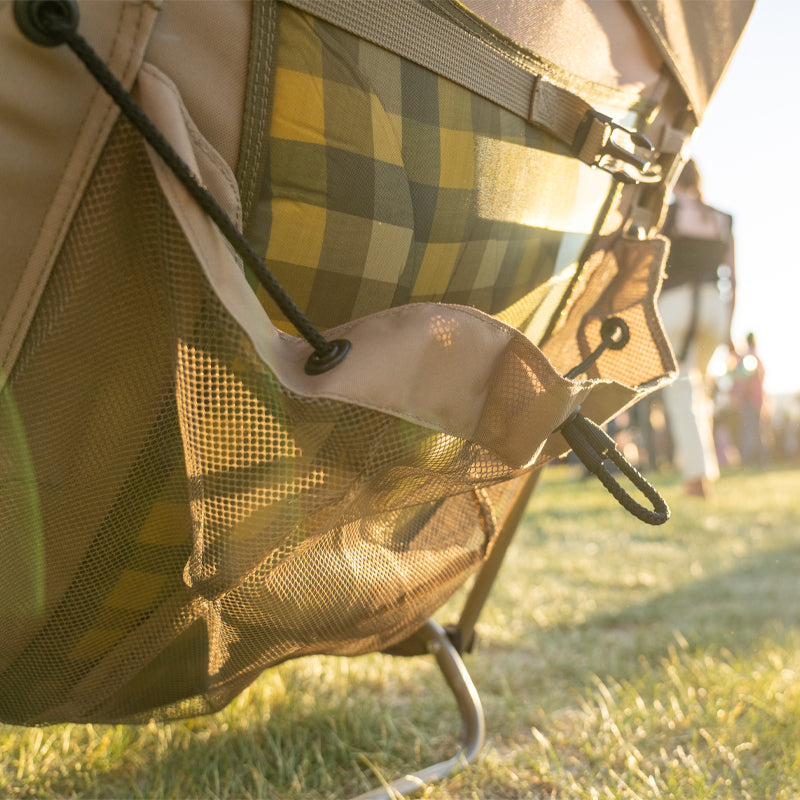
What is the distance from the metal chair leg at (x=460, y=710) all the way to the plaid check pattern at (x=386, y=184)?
0.64 meters

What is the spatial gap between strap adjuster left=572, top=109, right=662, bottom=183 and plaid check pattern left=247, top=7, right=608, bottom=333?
0.03m

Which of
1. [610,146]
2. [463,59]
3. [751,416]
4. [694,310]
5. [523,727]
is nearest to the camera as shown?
[463,59]

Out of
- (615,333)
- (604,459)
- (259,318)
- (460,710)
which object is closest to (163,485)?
(259,318)

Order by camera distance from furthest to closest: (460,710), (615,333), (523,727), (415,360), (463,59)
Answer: (523,727)
(460,710)
(615,333)
(463,59)
(415,360)

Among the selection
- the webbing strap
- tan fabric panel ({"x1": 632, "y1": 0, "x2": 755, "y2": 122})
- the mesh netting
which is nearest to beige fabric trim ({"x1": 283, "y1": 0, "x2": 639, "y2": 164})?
the webbing strap

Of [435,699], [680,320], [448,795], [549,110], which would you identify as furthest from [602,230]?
[680,320]

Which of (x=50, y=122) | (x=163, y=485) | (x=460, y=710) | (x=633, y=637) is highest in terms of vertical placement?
(x=50, y=122)

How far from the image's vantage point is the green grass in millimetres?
1160

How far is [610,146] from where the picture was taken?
92 cm

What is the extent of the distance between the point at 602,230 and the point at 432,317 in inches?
17.8

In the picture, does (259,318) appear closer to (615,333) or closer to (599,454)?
(599,454)

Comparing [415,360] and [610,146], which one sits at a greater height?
[610,146]

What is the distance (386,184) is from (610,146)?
0.31 metres

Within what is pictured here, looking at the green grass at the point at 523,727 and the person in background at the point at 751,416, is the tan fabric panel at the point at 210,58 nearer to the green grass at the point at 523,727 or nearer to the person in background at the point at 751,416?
the green grass at the point at 523,727
